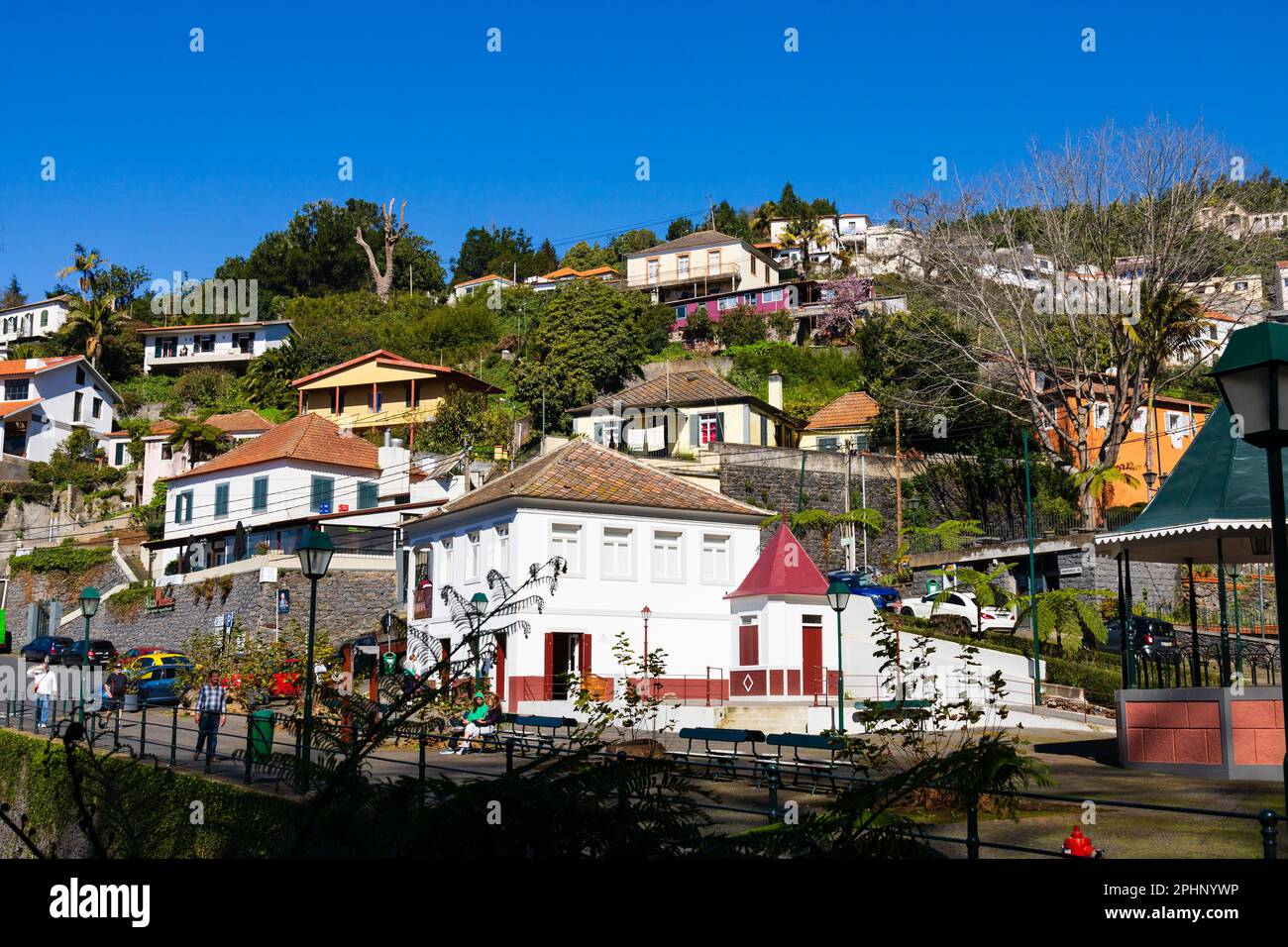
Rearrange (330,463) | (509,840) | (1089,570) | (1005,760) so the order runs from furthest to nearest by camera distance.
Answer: (330,463), (1089,570), (1005,760), (509,840)

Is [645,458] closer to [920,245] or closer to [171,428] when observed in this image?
[920,245]

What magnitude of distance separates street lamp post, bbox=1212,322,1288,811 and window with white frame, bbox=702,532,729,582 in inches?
1237

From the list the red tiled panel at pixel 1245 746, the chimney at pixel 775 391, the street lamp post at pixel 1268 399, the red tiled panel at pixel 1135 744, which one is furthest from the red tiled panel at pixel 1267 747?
the chimney at pixel 775 391

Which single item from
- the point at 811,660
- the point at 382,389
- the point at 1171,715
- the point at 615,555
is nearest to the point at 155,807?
the point at 1171,715

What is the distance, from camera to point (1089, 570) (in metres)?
45.1

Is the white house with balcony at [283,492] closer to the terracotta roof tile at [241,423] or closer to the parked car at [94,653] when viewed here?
the parked car at [94,653]

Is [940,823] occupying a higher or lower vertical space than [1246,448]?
lower

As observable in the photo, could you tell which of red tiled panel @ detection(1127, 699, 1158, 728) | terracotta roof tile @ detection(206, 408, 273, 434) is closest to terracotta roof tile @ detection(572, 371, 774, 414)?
terracotta roof tile @ detection(206, 408, 273, 434)

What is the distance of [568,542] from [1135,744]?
20218mm

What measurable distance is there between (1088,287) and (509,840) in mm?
45542

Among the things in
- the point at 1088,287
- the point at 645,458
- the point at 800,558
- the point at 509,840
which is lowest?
the point at 509,840

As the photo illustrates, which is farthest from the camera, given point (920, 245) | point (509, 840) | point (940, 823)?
point (920, 245)

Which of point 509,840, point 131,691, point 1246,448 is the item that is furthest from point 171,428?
point 509,840

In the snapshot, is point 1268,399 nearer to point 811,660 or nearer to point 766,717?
A: point 766,717
